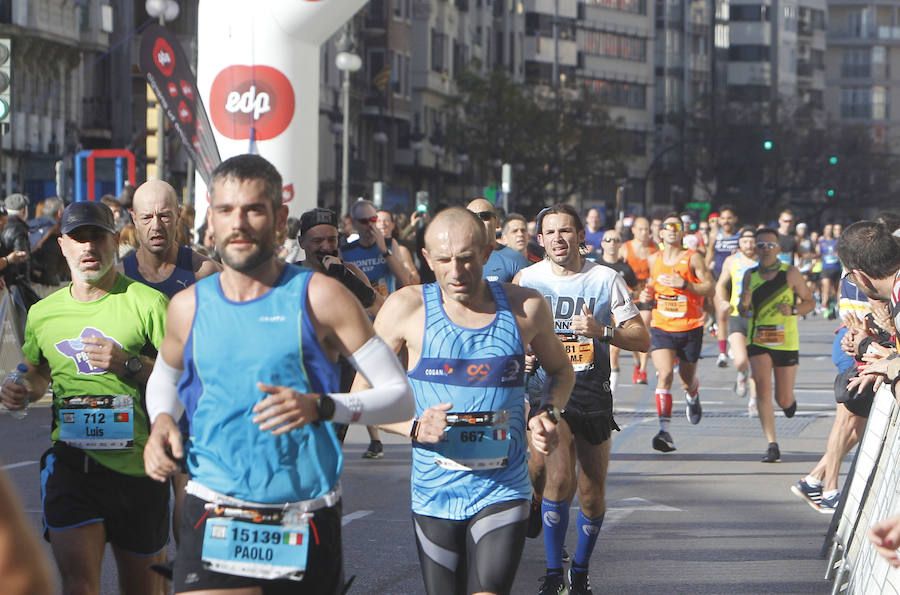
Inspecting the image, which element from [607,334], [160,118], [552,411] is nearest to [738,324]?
[607,334]

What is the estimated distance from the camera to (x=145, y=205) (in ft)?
23.1

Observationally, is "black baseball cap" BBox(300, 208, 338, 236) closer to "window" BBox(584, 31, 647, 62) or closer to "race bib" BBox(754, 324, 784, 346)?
"race bib" BBox(754, 324, 784, 346)

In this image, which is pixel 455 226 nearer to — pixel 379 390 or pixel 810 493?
pixel 379 390

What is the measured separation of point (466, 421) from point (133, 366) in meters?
1.16

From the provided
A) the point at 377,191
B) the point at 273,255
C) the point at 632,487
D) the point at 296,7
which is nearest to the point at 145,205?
the point at 273,255

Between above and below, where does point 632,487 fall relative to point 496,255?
below

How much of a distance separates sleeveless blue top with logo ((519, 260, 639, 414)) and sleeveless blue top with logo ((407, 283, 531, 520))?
2393 mm

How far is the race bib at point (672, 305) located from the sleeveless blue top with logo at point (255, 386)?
11189 millimetres

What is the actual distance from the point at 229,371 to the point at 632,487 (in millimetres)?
7295

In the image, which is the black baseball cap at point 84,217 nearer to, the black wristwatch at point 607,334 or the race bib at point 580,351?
the black wristwatch at point 607,334

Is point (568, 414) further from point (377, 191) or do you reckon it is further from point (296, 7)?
point (377, 191)

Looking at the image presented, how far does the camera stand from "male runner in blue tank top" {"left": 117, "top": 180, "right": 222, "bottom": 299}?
6.90 metres

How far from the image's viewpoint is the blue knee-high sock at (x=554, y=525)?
24.7 feet

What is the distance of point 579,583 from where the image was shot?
754 centimetres
